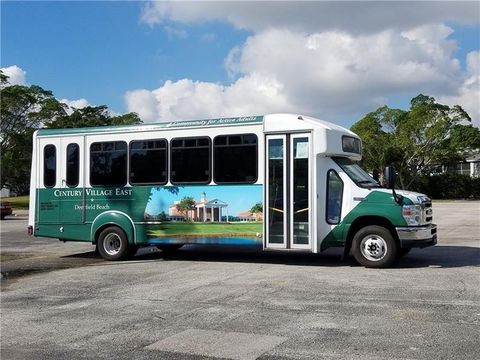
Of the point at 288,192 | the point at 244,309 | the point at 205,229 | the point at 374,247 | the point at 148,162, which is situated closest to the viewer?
the point at 244,309

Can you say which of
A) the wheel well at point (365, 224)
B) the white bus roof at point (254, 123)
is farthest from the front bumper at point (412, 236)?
the white bus roof at point (254, 123)

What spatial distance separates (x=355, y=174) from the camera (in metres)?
11.8

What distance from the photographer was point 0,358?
5883 millimetres

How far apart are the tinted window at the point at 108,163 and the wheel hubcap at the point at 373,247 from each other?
5.73 m

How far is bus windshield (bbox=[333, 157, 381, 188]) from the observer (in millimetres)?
11523

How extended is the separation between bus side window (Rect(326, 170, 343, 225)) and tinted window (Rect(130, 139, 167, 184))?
12.5ft

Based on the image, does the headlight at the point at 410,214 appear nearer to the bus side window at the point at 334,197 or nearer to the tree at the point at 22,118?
the bus side window at the point at 334,197

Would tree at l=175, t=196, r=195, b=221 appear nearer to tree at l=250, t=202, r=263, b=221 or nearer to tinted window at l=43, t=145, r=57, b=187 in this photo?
tree at l=250, t=202, r=263, b=221

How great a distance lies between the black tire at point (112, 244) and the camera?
13.3 metres

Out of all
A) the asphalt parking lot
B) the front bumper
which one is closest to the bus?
the front bumper

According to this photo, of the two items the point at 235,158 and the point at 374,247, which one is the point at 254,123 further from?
the point at 374,247

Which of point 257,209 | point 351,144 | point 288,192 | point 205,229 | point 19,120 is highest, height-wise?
point 19,120

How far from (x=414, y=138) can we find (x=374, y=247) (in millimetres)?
49339

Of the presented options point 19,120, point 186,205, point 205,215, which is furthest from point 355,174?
point 19,120
